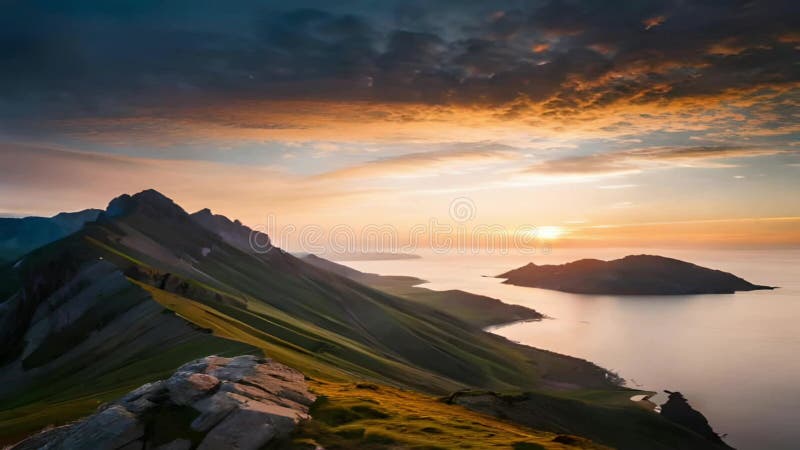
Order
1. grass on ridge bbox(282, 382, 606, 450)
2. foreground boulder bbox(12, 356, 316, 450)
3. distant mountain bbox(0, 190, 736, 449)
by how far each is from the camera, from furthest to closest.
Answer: distant mountain bbox(0, 190, 736, 449), grass on ridge bbox(282, 382, 606, 450), foreground boulder bbox(12, 356, 316, 450)

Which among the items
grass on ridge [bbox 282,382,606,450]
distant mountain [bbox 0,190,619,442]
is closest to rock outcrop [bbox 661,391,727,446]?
distant mountain [bbox 0,190,619,442]

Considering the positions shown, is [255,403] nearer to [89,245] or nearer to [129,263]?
[129,263]

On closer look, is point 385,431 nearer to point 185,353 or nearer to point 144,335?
point 185,353

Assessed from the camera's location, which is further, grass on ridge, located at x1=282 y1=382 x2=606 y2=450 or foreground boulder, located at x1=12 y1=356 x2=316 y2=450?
grass on ridge, located at x1=282 y1=382 x2=606 y2=450

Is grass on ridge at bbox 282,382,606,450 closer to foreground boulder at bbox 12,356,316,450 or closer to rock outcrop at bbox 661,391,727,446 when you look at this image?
foreground boulder at bbox 12,356,316,450

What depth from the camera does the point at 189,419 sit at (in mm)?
34594

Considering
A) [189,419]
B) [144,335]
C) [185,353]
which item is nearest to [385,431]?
[189,419]

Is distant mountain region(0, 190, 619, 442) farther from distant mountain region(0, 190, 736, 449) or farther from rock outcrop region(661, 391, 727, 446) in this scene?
rock outcrop region(661, 391, 727, 446)

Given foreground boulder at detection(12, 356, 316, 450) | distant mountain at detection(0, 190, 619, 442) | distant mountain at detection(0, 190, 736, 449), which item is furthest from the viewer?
distant mountain at detection(0, 190, 619, 442)

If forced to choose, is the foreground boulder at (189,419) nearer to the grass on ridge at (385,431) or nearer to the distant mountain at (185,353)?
the distant mountain at (185,353)

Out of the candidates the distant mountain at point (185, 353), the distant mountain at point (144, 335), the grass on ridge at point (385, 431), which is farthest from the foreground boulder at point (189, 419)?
the distant mountain at point (144, 335)

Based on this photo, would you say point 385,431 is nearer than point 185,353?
Yes

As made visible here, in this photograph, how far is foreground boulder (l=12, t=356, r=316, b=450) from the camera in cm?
3259

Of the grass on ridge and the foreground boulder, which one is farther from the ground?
the foreground boulder
